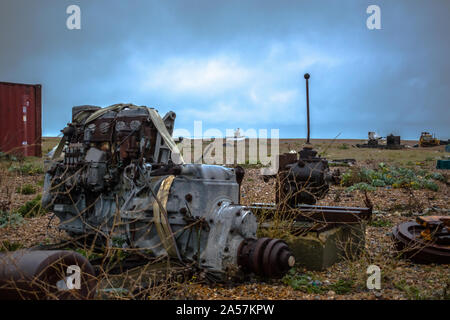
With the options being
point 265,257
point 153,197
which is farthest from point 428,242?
point 153,197

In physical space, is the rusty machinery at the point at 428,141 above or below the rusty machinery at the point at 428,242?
above

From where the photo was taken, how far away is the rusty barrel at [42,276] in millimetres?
2984

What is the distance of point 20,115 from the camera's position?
49.9 ft

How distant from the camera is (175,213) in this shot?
14.1 feet

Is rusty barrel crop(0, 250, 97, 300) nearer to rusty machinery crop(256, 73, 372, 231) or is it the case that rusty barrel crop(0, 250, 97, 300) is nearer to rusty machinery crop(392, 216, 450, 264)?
rusty machinery crop(256, 73, 372, 231)

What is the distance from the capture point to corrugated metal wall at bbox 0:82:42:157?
14.9 metres

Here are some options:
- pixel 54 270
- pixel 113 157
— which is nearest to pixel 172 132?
pixel 113 157

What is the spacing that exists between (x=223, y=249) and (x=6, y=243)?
3268 millimetres

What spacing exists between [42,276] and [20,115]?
13963 millimetres

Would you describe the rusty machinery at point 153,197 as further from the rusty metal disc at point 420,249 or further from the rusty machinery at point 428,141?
the rusty machinery at point 428,141

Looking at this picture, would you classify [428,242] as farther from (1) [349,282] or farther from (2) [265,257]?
(2) [265,257]

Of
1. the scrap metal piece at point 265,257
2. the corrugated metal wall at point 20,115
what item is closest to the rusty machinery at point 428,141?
the corrugated metal wall at point 20,115

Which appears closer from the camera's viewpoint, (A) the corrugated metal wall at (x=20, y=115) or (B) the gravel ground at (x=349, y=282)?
(B) the gravel ground at (x=349, y=282)

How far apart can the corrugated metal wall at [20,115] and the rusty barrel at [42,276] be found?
12.7 meters
